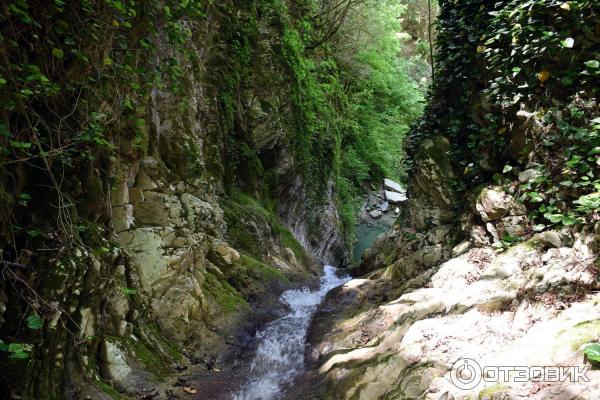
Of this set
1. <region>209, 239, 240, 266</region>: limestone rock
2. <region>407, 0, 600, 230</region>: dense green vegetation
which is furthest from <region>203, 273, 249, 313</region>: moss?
<region>407, 0, 600, 230</region>: dense green vegetation

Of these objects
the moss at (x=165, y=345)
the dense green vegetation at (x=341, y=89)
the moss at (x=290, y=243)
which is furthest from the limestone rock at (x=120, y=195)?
the moss at (x=290, y=243)

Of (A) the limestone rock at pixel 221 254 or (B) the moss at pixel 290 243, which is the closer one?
(A) the limestone rock at pixel 221 254

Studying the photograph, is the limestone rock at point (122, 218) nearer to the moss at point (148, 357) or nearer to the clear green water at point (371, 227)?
the moss at point (148, 357)

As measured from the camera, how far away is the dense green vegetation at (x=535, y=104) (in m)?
4.50

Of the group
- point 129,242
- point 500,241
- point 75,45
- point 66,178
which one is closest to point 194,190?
point 129,242

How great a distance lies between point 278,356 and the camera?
237 inches

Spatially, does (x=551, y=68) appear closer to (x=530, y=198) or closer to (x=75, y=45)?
(x=530, y=198)

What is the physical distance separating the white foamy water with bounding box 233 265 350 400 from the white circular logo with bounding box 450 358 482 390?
100 inches

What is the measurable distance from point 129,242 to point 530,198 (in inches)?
228

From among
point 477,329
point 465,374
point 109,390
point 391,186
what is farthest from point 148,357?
point 391,186

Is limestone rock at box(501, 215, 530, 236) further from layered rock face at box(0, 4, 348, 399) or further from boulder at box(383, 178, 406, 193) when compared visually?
boulder at box(383, 178, 406, 193)

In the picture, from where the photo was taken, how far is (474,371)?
128 inches

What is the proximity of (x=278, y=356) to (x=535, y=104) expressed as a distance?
5542mm

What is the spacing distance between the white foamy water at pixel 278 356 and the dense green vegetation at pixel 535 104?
13.1 ft
